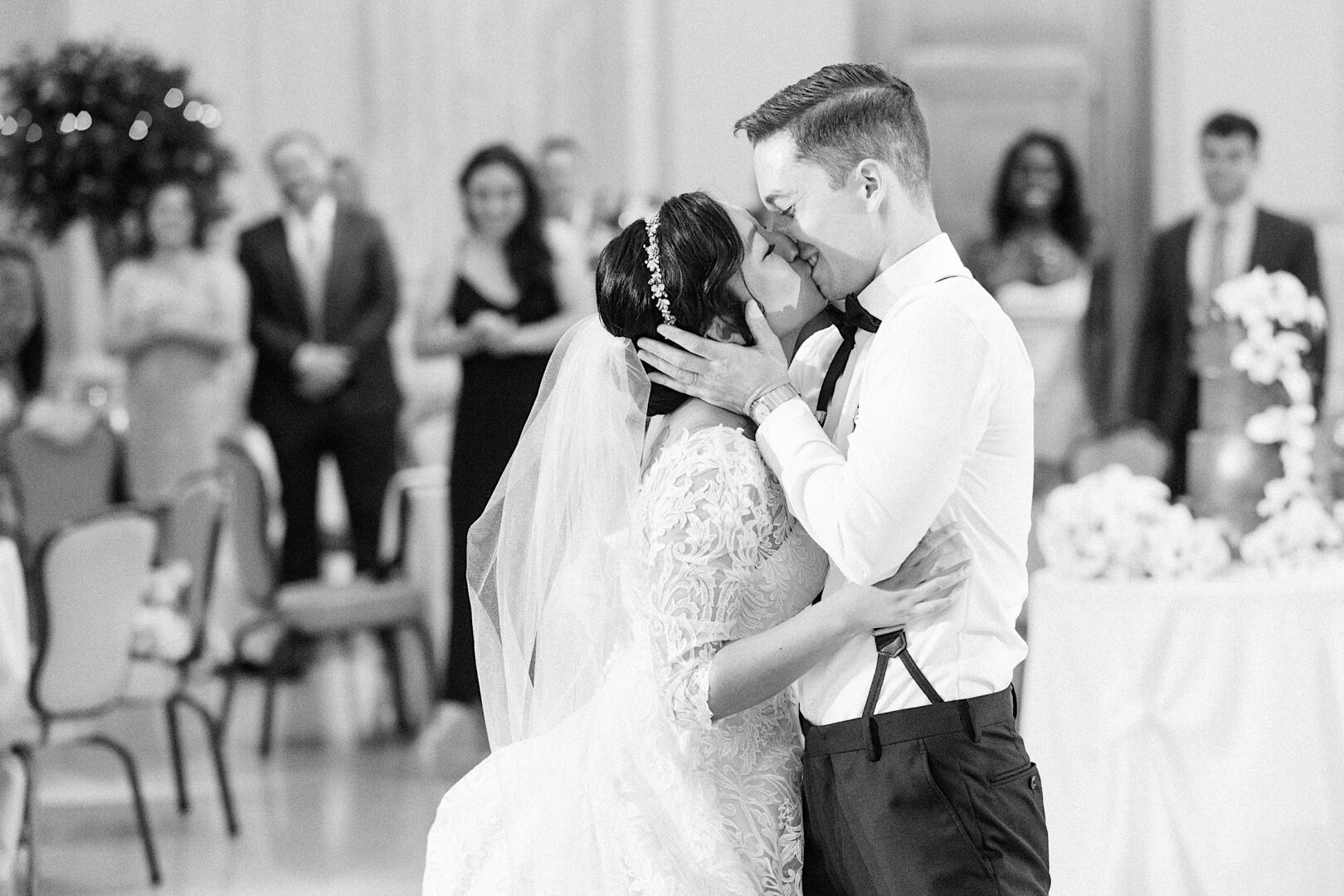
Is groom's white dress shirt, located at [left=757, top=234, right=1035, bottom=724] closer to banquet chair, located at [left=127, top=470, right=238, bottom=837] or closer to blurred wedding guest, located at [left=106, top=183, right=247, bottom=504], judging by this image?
banquet chair, located at [left=127, top=470, right=238, bottom=837]

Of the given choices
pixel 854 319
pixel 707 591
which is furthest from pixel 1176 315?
pixel 707 591

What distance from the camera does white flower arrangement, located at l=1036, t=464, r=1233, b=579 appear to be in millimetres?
3553

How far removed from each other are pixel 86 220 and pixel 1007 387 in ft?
20.0

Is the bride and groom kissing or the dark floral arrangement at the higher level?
the dark floral arrangement

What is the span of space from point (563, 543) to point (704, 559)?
0.38 meters

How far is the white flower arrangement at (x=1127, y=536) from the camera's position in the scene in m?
3.55

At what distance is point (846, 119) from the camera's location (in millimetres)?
1964

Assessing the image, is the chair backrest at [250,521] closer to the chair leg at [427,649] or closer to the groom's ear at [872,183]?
the chair leg at [427,649]

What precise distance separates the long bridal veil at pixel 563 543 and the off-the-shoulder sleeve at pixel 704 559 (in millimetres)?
171

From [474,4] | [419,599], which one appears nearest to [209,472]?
[419,599]

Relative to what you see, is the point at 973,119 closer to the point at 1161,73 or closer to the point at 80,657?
the point at 1161,73

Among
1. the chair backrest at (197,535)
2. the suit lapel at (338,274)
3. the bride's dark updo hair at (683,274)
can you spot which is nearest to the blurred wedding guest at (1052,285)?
the suit lapel at (338,274)

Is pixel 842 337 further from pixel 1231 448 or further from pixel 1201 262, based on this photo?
pixel 1201 262

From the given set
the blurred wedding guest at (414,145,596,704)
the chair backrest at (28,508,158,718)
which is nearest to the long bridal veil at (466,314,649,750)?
the chair backrest at (28,508,158,718)
